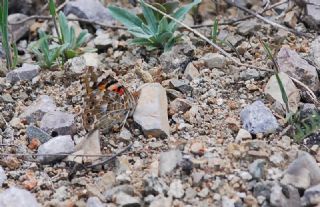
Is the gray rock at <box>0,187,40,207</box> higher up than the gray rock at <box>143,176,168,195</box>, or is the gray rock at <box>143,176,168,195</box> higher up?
the gray rock at <box>143,176,168,195</box>

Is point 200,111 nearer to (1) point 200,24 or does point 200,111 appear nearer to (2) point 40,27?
(1) point 200,24

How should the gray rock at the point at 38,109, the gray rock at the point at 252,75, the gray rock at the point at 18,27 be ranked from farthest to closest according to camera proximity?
the gray rock at the point at 18,27 < the gray rock at the point at 252,75 < the gray rock at the point at 38,109

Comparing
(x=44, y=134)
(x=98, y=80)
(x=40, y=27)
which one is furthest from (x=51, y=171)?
(x=40, y=27)

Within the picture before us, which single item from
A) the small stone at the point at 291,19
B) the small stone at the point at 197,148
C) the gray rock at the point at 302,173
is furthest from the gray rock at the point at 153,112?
the small stone at the point at 291,19

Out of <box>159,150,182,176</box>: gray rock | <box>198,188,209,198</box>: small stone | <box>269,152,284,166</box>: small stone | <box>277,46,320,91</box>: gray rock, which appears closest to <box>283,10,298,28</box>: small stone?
<box>277,46,320,91</box>: gray rock

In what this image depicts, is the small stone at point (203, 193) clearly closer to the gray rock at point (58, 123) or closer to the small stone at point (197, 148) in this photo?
the small stone at point (197, 148)

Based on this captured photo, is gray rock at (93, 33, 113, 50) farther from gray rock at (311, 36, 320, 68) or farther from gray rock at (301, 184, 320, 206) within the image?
gray rock at (301, 184, 320, 206)
